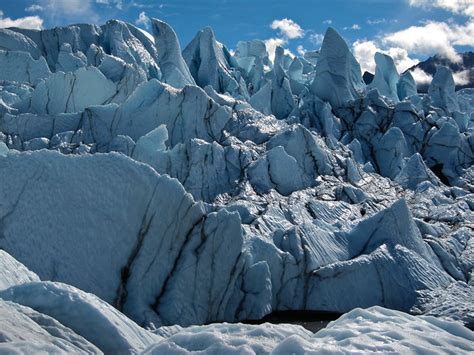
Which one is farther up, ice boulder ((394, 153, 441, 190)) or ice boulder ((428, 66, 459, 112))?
ice boulder ((428, 66, 459, 112))

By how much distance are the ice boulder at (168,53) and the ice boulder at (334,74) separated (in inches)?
222

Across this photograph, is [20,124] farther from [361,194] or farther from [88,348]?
[88,348]

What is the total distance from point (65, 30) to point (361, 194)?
21.1m

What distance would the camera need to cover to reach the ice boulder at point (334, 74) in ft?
69.0

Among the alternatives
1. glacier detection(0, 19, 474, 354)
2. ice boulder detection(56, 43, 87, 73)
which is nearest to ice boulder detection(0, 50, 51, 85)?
ice boulder detection(56, 43, 87, 73)

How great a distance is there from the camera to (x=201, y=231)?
7.03 m

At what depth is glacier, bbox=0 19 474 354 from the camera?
12.3 feet

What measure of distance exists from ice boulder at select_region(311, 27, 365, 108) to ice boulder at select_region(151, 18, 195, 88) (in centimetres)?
563

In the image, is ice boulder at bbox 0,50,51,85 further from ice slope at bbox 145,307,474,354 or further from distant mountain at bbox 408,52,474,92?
distant mountain at bbox 408,52,474,92

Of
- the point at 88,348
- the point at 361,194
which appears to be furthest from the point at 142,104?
the point at 88,348

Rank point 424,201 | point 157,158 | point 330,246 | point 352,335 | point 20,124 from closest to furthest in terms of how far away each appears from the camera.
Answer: point 352,335 → point 330,246 → point 157,158 → point 424,201 → point 20,124

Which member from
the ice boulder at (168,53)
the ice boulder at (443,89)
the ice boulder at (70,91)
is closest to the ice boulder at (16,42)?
the ice boulder at (168,53)

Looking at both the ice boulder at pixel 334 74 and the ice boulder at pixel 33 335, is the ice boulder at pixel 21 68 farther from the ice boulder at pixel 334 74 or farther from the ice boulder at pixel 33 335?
the ice boulder at pixel 33 335

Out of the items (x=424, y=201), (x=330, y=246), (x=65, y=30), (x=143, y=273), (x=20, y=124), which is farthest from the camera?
(x=65, y=30)
